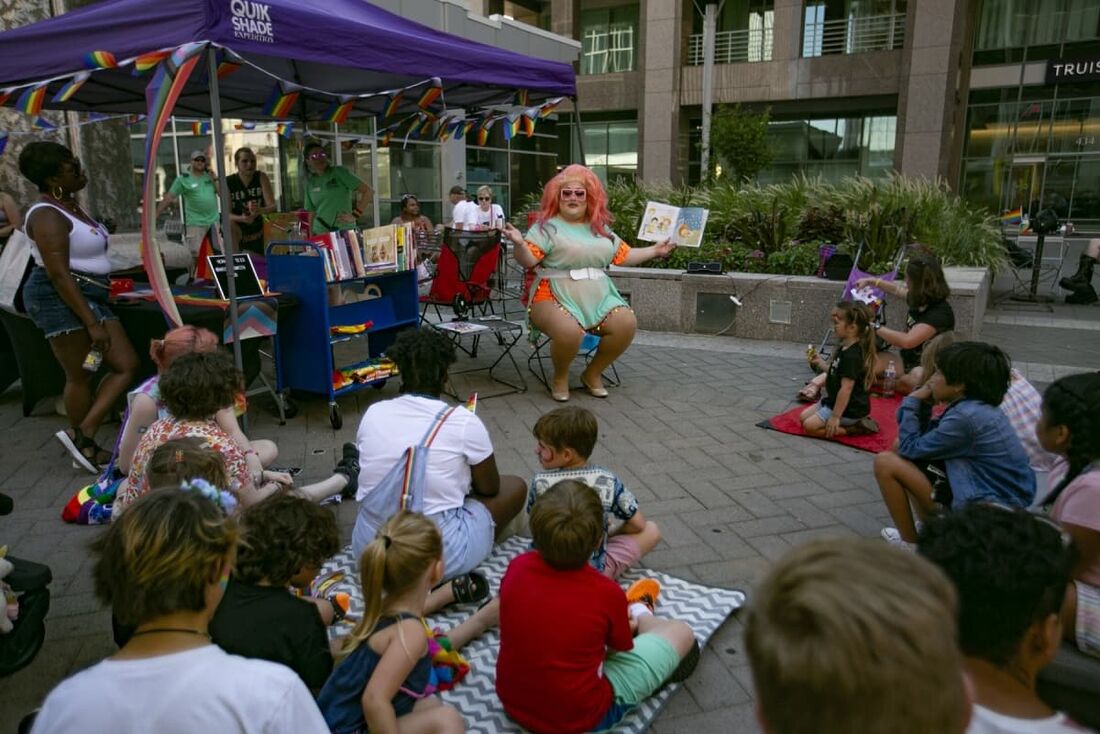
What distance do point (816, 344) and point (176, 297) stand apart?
593cm

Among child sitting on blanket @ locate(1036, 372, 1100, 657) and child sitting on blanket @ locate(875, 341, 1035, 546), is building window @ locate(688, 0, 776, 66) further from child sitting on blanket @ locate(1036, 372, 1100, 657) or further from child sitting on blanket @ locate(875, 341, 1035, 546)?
child sitting on blanket @ locate(1036, 372, 1100, 657)

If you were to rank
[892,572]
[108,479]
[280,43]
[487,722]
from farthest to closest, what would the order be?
[280,43] < [108,479] < [487,722] < [892,572]

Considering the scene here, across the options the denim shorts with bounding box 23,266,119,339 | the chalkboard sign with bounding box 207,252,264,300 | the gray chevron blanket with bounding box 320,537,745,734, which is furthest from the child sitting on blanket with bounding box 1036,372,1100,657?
the denim shorts with bounding box 23,266,119,339

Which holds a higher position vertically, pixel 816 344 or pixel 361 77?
pixel 361 77

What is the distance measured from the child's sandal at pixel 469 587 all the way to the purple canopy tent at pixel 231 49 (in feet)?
8.24

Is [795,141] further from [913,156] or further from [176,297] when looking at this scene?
[176,297]

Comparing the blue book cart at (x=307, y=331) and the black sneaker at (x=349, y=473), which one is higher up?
the blue book cart at (x=307, y=331)

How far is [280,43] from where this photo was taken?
15.1 ft

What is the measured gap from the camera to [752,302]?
8.34 metres

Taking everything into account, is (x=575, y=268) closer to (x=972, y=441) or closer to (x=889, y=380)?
(x=889, y=380)

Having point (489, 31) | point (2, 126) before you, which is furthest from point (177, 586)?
point (489, 31)

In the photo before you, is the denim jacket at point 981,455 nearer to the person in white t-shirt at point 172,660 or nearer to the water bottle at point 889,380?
the person in white t-shirt at point 172,660

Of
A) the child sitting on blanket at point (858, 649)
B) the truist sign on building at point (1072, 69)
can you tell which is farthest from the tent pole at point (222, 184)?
the truist sign on building at point (1072, 69)

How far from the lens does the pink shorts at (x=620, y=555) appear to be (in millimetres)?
3262
